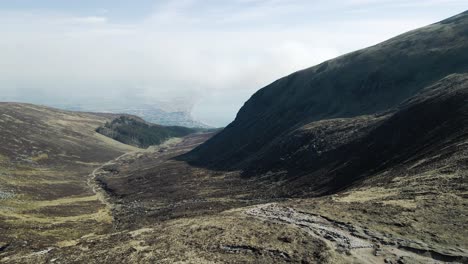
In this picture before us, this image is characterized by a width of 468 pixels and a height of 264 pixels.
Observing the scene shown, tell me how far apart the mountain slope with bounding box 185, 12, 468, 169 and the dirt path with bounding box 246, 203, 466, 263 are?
8098cm

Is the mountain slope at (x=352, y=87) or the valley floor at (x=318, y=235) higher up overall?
the mountain slope at (x=352, y=87)

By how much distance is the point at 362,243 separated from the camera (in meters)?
35.3

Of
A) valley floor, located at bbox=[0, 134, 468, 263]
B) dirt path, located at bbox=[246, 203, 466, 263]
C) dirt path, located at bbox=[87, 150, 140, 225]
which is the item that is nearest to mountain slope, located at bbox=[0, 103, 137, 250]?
dirt path, located at bbox=[87, 150, 140, 225]

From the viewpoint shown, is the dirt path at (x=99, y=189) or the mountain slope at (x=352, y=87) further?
the mountain slope at (x=352, y=87)

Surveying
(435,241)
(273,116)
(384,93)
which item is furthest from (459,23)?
(435,241)

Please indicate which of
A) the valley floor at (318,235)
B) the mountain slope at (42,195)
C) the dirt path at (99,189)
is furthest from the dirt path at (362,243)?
the dirt path at (99,189)

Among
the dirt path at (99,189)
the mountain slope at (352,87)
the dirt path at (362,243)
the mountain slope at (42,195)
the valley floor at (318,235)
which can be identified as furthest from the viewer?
the mountain slope at (352,87)

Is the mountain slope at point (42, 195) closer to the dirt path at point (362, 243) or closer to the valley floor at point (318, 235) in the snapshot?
the valley floor at point (318, 235)

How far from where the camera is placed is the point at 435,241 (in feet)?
111

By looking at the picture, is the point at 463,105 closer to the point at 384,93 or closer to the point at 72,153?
the point at 384,93

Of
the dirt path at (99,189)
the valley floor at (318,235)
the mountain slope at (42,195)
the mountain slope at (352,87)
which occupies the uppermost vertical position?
the mountain slope at (352,87)

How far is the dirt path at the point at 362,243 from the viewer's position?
31.8 meters

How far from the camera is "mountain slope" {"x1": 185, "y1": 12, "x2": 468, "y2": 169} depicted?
13050cm

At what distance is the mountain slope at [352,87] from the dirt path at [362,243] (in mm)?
80982
